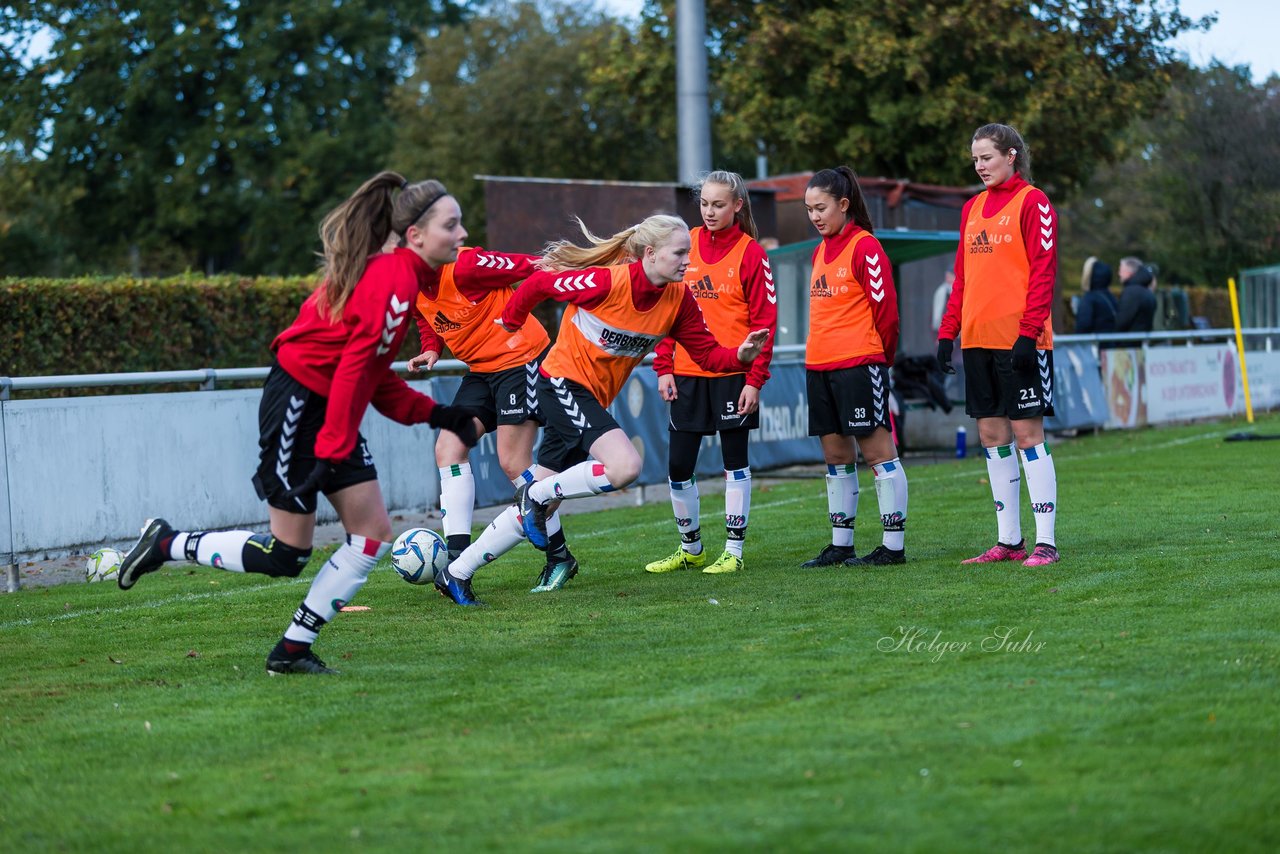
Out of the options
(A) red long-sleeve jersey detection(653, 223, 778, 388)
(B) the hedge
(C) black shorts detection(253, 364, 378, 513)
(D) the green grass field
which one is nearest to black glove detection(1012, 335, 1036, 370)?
(D) the green grass field

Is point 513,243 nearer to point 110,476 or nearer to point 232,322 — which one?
point 232,322

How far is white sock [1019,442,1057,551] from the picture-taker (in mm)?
8109

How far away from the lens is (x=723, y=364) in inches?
302

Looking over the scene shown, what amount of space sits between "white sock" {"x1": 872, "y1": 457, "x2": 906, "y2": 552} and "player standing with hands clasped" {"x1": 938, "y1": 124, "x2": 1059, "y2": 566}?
428 millimetres

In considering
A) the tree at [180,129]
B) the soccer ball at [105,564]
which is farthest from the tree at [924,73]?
the soccer ball at [105,564]

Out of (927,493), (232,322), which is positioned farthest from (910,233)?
(232,322)

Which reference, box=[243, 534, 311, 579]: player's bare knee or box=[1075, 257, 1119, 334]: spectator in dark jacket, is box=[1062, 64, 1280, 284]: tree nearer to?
box=[1075, 257, 1119, 334]: spectator in dark jacket

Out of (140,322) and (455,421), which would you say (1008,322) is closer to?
(455,421)

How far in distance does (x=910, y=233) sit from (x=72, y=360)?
880cm

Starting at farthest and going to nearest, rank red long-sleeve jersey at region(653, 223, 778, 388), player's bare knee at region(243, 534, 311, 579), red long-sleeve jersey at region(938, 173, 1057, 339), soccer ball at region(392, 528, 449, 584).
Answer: red long-sleeve jersey at region(653, 223, 778, 388) → red long-sleeve jersey at region(938, 173, 1057, 339) → soccer ball at region(392, 528, 449, 584) → player's bare knee at region(243, 534, 311, 579)

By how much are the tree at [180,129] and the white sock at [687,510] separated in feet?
113

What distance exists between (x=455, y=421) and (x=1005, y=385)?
341cm

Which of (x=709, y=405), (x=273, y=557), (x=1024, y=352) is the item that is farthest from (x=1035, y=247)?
(x=273, y=557)

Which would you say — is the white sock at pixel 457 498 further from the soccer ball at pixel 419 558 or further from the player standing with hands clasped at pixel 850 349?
→ the player standing with hands clasped at pixel 850 349
